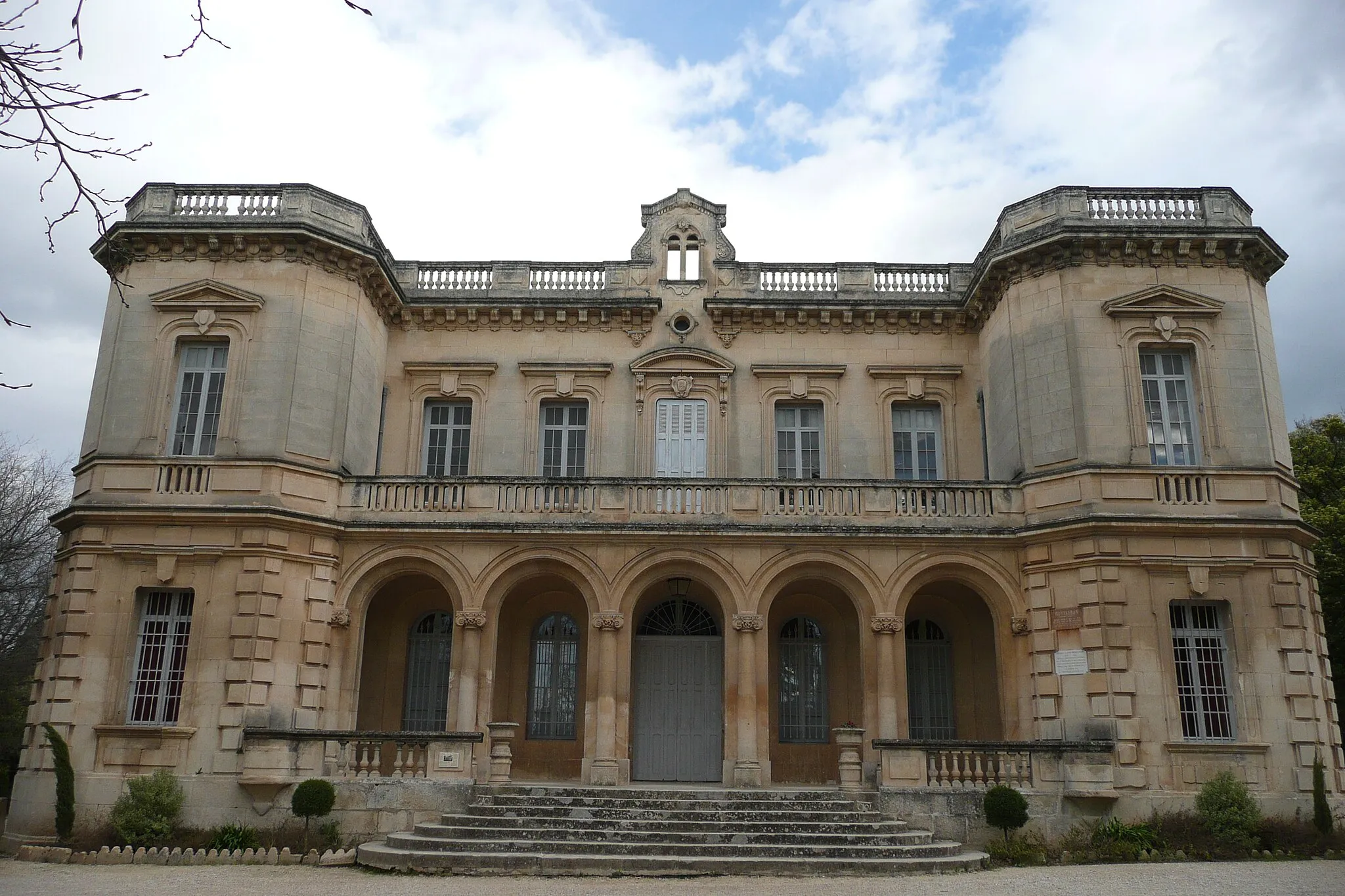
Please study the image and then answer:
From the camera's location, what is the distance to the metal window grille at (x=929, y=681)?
64.4 ft

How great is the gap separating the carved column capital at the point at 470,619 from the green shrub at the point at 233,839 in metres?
4.51

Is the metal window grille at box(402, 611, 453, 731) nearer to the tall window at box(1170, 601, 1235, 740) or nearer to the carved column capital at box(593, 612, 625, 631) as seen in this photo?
the carved column capital at box(593, 612, 625, 631)

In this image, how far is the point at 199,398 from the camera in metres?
18.2

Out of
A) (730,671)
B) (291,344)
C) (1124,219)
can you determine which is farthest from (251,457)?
(1124,219)

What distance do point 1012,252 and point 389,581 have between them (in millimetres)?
12850

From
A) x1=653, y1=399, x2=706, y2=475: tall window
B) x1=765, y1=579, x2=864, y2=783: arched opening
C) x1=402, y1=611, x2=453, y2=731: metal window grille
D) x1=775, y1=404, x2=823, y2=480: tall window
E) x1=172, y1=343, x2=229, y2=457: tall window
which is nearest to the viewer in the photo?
Answer: x1=172, y1=343, x2=229, y2=457: tall window

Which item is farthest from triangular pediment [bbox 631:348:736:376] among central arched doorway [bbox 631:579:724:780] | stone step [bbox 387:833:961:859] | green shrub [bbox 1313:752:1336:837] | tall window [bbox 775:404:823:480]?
green shrub [bbox 1313:752:1336:837]

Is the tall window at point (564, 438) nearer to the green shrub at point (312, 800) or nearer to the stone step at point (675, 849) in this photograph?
the green shrub at point (312, 800)

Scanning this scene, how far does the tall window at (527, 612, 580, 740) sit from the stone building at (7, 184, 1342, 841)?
0.06m

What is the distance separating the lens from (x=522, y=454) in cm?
2086

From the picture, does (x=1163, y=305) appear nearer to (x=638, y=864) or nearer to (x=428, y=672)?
(x=638, y=864)

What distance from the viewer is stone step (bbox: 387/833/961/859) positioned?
1318cm

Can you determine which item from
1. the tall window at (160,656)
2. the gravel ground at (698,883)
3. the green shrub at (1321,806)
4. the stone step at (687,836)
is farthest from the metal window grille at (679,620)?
the green shrub at (1321,806)

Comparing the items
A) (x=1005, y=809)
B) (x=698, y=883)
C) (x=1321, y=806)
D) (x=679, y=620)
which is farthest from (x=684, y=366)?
(x=1321, y=806)
